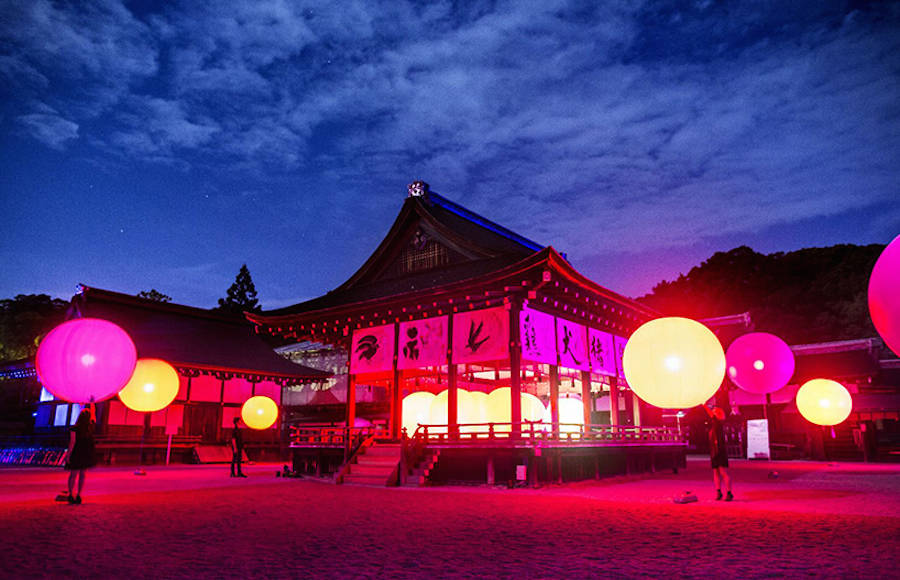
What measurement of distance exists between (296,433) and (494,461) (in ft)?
25.0

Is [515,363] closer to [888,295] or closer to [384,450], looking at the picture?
Answer: [384,450]

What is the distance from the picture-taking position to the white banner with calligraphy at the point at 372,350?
18984 mm

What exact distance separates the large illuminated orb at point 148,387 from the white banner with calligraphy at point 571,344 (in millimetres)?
12141

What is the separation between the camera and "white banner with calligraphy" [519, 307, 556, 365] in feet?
53.5

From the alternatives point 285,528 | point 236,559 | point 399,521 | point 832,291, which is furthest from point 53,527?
point 832,291

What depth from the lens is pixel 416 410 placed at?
Result: 18781 mm

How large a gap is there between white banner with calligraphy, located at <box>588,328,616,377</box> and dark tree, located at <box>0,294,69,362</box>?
4256cm

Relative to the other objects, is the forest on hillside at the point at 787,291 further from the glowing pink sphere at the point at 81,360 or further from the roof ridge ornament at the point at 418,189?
the glowing pink sphere at the point at 81,360

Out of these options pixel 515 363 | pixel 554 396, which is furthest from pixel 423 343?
pixel 554 396

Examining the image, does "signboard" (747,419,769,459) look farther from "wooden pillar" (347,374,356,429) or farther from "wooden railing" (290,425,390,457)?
"wooden pillar" (347,374,356,429)

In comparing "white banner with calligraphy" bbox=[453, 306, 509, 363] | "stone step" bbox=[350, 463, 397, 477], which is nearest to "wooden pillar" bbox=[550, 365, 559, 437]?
"white banner with calligraphy" bbox=[453, 306, 509, 363]

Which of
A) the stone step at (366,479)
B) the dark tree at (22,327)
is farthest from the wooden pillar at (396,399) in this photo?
the dark tree at (22,327)

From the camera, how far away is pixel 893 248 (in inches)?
227

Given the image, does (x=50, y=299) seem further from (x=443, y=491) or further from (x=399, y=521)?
(x=399, y=521)
